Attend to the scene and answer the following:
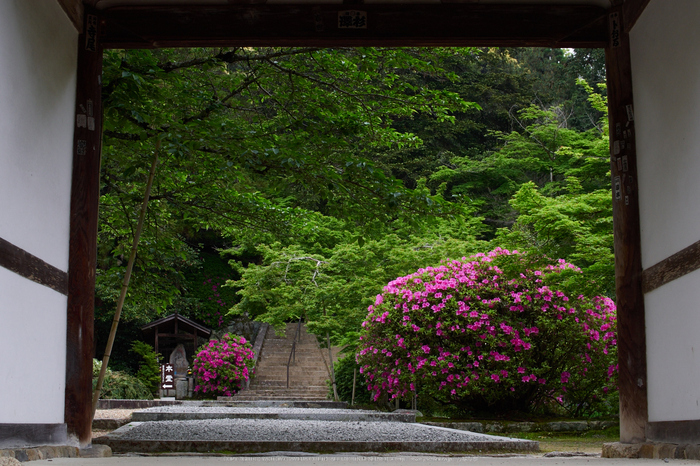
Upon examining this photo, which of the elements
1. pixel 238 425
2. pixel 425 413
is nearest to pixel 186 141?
pixel 238 425

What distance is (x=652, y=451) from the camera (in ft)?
12.1

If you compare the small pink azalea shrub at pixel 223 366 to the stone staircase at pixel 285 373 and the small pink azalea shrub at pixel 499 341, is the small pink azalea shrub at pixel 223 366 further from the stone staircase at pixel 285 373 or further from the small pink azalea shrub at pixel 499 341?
the small pink azalea shrub at pixel 499 341

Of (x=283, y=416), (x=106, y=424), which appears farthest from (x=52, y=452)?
(x=283, y=416)

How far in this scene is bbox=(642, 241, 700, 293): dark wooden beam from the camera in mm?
3309

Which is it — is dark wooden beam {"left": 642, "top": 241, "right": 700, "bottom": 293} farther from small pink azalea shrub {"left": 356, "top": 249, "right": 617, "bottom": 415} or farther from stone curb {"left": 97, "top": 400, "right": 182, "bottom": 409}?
stone curb {"left": 97, "top": 400, "right": 182, "bottom": 409}

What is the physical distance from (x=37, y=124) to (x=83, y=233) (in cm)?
86

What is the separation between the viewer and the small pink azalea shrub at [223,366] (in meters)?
14.8

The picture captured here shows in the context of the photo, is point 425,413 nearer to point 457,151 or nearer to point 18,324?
point 18,324

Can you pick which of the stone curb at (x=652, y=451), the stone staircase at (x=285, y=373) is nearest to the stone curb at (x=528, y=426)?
the stone curb at (x=652, y=451)

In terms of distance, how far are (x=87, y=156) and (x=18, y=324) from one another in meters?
1.42

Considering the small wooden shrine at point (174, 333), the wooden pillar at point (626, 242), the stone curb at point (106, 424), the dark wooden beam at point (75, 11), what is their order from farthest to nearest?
the small wooden shrine at point (174, 333) → the stone curb at point (106, 424) → the wooden pillar at point (626, 242) → the dark wooden beam at point (75, 11)

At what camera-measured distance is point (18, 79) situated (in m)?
3.23

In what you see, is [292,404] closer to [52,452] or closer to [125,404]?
[125,404]

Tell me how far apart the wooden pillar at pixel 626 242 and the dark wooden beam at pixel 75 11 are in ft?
11.9
